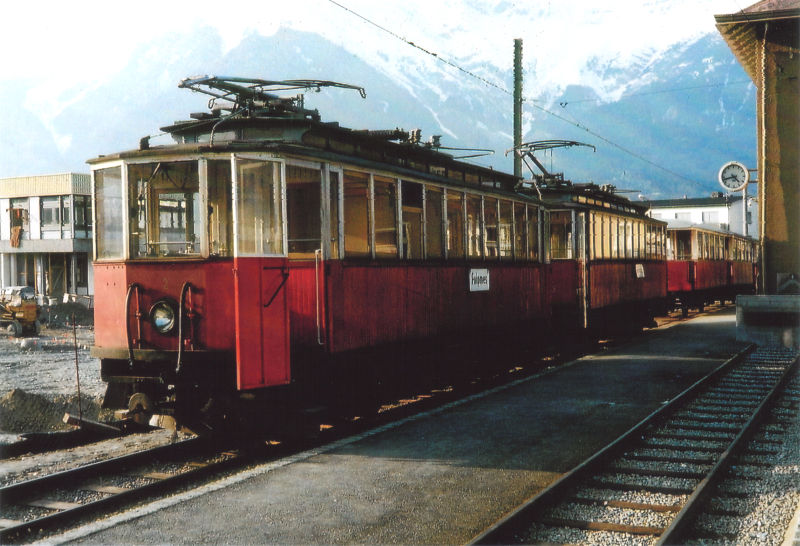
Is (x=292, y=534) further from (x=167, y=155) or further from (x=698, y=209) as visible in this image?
(x=698, y=209)

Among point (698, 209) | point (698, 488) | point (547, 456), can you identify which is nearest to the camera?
point (698, 488)

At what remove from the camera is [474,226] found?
11.6 meters

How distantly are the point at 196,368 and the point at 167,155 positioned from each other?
81.2 inches

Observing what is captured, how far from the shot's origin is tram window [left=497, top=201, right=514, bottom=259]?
1255cm

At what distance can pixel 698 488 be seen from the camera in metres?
5.89

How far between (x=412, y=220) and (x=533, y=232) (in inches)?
197

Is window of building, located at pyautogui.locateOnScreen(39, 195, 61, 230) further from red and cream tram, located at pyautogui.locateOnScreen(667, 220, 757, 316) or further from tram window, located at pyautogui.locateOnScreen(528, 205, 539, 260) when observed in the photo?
tram window, located at pyautogui.locateOnScreen(528, 205, 539, 260)

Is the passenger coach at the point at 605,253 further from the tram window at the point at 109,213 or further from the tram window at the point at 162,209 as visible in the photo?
the tram window at the point at 109,213

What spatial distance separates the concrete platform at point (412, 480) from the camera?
530cm

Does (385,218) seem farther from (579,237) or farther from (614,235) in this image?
(614,235)

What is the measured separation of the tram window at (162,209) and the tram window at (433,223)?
3522 mm

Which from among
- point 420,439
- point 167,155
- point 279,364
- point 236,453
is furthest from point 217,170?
point 420,439

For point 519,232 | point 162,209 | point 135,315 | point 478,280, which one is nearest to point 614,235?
point 519,232

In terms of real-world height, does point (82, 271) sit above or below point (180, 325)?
above
